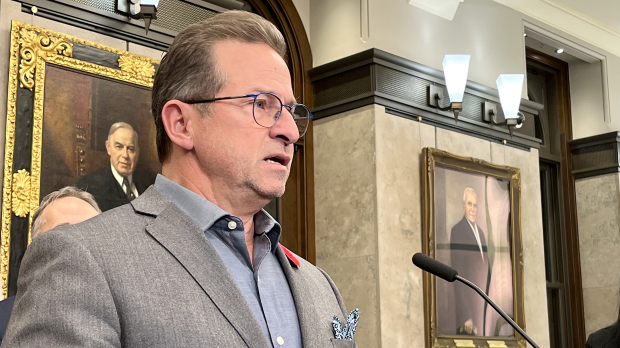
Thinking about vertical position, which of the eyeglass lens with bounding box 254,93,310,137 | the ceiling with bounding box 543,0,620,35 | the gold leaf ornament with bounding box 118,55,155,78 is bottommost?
the eyeglass lens with bounding box 254,93,310,137

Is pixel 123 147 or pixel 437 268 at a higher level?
pixel 123 147

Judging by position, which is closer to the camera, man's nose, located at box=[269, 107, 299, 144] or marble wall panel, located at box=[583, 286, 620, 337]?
man's nose, located at box=[269, 107, 299, 144]

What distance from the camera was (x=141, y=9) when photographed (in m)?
4.48

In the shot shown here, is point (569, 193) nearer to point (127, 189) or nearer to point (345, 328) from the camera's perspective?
point (127, 189)

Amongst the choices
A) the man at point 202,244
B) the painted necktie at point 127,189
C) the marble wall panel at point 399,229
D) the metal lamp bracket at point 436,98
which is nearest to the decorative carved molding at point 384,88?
the metal lamp bracket at point 436,98

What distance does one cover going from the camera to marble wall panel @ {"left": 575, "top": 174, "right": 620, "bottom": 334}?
8242mm

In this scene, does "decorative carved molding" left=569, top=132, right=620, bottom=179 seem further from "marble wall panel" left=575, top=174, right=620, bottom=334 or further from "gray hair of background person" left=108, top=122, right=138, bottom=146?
"gray hair of background person" left=108, top=122, right=138, bottom=146

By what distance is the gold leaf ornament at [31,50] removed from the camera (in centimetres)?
413

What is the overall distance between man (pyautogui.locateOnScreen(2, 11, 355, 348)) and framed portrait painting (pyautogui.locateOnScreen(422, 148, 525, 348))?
4.18 m

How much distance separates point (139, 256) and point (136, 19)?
3594mm

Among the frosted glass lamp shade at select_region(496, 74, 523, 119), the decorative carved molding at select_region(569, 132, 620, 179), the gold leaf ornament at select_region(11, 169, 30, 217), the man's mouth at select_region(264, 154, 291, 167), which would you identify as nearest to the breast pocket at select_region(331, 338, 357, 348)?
the man's mouth at select_region(264, 154, 291, 167)

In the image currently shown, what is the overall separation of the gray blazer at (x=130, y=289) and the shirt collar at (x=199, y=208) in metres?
0.04

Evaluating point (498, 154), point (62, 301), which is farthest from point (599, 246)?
point (62, 301)

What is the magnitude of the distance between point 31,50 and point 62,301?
329 cm
